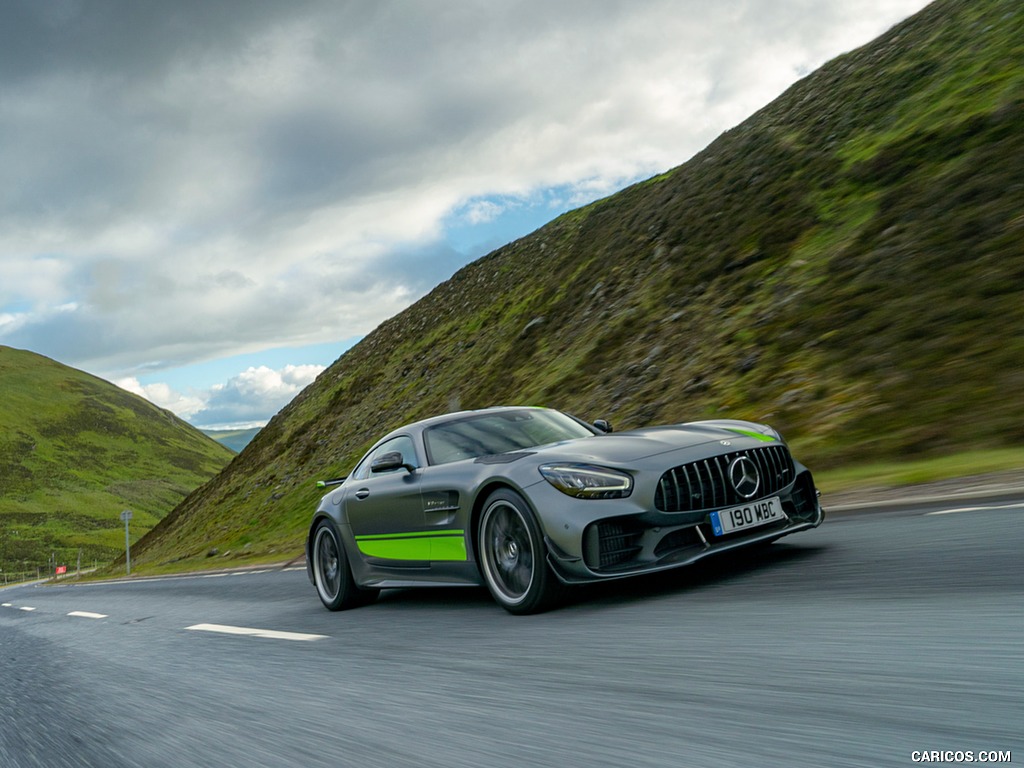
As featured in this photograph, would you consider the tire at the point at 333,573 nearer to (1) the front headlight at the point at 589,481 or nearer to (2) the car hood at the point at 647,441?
(2) the car hood at the point at 647,441

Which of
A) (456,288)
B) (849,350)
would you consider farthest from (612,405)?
(456,288)

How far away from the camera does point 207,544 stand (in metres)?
37.1

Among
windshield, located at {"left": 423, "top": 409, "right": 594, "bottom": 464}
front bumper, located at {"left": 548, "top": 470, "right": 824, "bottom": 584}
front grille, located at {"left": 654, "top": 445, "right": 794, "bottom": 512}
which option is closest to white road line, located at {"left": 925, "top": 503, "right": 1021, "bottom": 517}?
front grille, located at {"left": 654, "top": 445, "right": 794, "bottom": 512}

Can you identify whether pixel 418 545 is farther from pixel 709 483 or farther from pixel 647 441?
pixel 709 483

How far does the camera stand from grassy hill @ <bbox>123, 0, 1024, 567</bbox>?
11.3 m

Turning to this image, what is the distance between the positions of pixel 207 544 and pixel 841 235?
92.4 feet

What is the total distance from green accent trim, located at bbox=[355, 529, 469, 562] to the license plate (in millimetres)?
1673

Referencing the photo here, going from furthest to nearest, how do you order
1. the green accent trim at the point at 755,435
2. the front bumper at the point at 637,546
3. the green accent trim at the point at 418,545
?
the green accent trim at the point at 418,545, the green accent trim at the point at 755,435, the front bumper at the point at 637,546

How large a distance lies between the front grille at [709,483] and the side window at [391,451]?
2305mm

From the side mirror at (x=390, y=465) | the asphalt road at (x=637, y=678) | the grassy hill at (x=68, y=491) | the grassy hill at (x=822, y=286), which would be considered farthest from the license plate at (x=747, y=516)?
the grassy hill at (x=68, y=491)

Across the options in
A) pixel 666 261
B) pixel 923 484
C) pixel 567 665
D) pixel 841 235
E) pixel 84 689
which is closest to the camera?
pixel 567 665

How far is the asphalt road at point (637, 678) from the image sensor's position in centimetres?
290

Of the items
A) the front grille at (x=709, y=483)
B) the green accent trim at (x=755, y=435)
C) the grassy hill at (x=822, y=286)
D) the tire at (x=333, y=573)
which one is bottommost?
the tire at (x=333, y=573)

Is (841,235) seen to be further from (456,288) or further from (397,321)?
(397,321)
